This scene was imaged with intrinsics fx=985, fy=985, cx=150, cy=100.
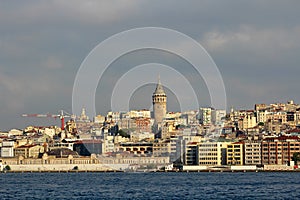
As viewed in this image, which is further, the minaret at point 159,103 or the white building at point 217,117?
the minaret at point 159,103

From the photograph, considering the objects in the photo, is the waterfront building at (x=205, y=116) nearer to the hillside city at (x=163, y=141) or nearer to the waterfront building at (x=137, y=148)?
the hillside city at (x=163, y=141)

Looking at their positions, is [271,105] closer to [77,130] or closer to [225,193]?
[77,130]

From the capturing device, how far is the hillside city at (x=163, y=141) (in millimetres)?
90938

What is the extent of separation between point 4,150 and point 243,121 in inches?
1245

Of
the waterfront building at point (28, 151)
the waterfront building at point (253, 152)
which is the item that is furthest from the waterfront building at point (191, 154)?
the waterfront building at point (28, 151)

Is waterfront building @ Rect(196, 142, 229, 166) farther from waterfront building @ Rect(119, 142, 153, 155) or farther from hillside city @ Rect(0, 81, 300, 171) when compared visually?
waterfront building @ Rect(119, 142, 153, 155)

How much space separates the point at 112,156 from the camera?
4151 inches

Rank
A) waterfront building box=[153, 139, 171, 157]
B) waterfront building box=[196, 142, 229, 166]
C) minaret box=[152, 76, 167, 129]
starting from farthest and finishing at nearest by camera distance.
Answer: minaret box=[152, 76, 167, 129] → waterfront building box=[153, 139, 171, 157] → waterfront building box=[196, 142, 229, 166]

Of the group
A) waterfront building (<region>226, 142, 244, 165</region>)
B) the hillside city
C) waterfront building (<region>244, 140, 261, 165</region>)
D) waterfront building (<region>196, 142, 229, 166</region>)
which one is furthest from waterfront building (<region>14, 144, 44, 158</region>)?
waterfront building (<region>244, 140, 261, 165</region>)

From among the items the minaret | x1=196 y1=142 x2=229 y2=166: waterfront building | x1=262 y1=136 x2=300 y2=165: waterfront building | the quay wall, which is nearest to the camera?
x1=262 y1=136 x2=300 y2=165: waterfront building

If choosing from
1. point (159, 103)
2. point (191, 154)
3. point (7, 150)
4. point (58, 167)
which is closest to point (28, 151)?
point (7, 150)

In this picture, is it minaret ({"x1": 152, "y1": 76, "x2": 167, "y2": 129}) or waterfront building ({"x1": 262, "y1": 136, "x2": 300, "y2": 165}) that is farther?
minaret ({"x1": 152, "y1": 76, "x2": 167, "y2": 129})

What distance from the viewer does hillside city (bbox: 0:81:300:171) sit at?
9094cm

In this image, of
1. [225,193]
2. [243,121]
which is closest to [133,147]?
[243,121]
